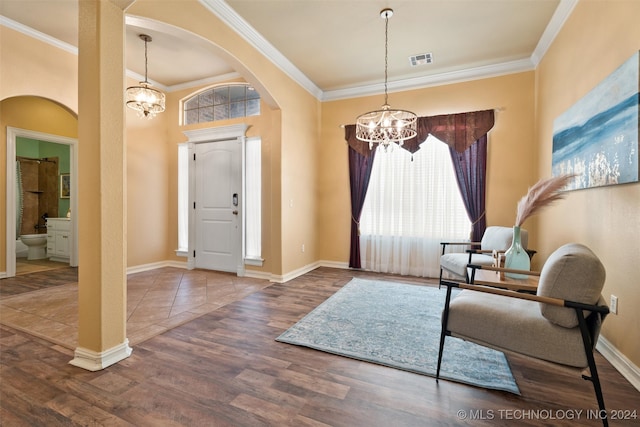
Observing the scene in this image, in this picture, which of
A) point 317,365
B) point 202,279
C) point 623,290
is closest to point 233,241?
point 202,279

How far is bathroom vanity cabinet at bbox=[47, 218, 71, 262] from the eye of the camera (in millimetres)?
5242

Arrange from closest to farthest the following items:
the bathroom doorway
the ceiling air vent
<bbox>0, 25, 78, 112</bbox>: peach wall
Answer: <bbox>0, 25, 78, 112</bbox>: peach wall → the ceiling air vent → the bathroom doorway

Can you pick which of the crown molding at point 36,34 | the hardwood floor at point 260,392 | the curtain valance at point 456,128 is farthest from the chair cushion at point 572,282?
the crown molding at point 36,34

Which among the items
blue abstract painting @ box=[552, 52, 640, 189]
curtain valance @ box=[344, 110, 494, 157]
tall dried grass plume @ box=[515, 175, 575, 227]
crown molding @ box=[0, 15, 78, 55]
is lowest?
tall dried grass plume @ box=[515, 175, 575, 227]

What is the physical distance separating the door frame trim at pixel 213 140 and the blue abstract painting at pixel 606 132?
3.95m

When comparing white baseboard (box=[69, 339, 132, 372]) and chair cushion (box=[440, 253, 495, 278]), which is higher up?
chair cushion (box=[440, 253, 495, 278])

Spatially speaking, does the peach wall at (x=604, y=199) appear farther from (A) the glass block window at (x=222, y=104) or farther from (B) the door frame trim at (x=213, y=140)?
(B) the door frame trim at (x=213, y=140)

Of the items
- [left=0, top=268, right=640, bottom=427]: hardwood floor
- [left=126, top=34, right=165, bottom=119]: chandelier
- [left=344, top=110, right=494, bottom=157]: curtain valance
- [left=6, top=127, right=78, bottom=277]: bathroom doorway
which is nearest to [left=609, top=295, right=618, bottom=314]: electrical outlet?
[left=0, top=268, right=640, bottom=427]: hardwood floor

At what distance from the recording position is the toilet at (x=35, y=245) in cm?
546

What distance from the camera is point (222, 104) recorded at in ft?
15.5

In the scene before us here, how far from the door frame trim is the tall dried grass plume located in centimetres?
357

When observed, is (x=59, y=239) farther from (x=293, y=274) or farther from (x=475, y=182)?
(x=475, y=182)

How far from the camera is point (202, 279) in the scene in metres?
4.22

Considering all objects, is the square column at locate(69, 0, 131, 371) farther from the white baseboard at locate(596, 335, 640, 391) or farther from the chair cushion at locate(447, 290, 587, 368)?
the white baseboard at locate(596, 335, 640, 391)
